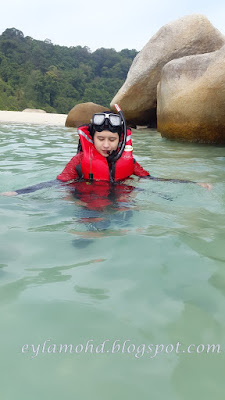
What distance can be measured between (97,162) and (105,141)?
229mm

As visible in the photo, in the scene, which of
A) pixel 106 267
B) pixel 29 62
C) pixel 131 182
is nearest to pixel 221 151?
pixel 131 182

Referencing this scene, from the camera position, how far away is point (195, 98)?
28.5ft

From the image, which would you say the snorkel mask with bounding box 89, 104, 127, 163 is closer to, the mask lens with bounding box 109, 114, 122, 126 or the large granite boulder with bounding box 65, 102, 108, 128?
the mask lens with bounding box 109, 114, 122, 126

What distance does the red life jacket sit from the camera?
13.3ft

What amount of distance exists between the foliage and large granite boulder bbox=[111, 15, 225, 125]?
29.1m

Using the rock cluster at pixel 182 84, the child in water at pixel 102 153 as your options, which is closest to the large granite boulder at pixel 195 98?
the rock cluster at pixel 182 84

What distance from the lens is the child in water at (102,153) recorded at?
399cm

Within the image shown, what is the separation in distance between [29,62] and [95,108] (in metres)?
47.6

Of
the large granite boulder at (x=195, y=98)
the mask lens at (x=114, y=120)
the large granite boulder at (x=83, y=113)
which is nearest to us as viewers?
the mask lens at (x=114, y=120)

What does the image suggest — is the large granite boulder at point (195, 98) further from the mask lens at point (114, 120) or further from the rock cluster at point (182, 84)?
the mask lens at point (114, 120)

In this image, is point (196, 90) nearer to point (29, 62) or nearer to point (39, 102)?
point (39, 102)

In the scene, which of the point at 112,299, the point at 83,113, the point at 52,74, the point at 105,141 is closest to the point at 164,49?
the point at 83,113

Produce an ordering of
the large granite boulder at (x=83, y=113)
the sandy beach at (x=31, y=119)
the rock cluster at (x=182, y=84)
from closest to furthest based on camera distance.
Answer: the rock cluster at (x=182, y=84)
the large granite boulder at (x=83, y=113)
the sandy beach at (x=31, y=119)

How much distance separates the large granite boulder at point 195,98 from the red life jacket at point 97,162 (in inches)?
189
